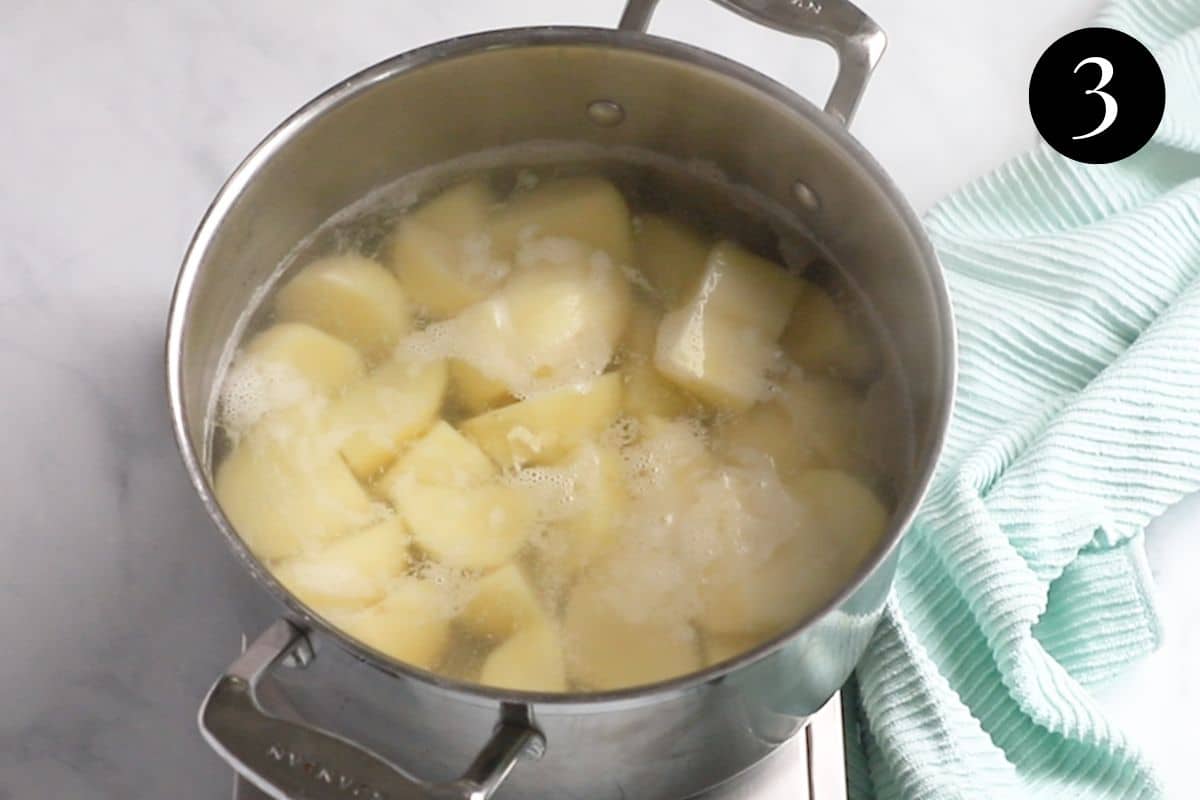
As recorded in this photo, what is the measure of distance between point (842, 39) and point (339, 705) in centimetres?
33

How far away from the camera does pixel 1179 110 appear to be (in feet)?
2.55

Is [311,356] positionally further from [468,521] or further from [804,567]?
[804,567]

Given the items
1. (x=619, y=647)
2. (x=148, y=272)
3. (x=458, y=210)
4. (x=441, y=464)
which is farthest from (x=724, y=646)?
(x=148, y=272)

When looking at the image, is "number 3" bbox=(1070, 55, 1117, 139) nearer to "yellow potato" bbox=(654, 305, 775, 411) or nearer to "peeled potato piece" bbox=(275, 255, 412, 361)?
"yellow potato" bbox=(654, 305, 775, 411)

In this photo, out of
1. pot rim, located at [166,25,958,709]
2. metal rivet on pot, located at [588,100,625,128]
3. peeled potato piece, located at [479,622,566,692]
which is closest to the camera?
pot rim, located at [166,25,958,709]

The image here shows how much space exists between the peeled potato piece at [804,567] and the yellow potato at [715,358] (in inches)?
2.1

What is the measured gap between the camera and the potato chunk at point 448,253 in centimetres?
65

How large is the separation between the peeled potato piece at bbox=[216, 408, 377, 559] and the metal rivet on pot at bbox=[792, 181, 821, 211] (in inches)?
9.2

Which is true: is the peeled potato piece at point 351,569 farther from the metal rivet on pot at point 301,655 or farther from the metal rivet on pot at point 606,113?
the metal rivet on pot at point 606,113

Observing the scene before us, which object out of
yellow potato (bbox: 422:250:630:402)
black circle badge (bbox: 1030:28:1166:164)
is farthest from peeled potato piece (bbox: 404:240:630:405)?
black circle badge (bbox: 1030:28:1166:164)

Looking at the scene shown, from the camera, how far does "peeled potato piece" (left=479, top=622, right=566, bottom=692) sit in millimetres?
545

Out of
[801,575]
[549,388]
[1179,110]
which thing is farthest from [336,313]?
[1179,110]

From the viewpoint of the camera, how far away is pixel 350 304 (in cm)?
65

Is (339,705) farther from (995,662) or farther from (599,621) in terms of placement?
(995,662)
